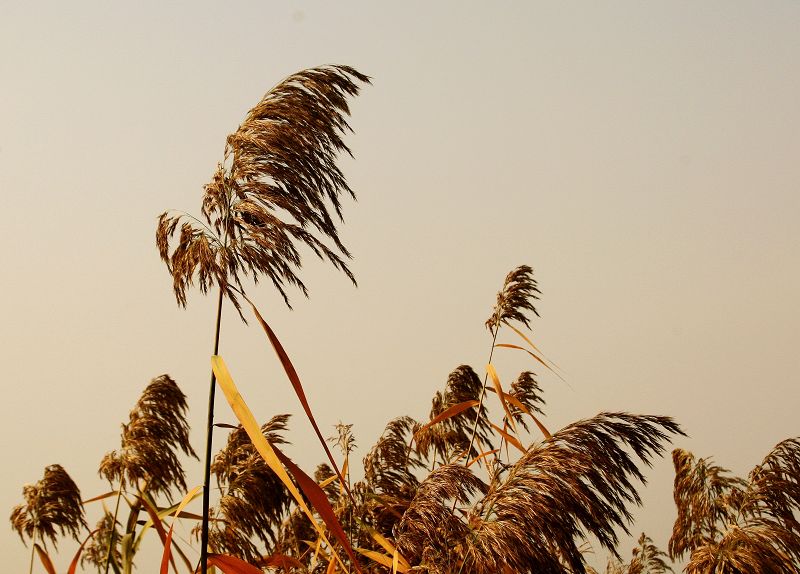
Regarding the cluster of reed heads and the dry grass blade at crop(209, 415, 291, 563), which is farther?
the dry grass blade at crop(209, 415, 291, 563)

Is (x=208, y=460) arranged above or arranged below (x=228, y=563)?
above

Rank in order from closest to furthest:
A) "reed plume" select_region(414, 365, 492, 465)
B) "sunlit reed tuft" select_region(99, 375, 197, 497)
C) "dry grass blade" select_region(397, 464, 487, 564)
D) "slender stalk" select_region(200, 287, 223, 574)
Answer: "slender stalk" select_region(200, 287, 223, 574), "dry grass blade" select_region(397, 464, 487, 564), "sunlit reed tuft" select_region(99, 375, 197, 497), "reed plume" select_region(414, 365, 492, 465)

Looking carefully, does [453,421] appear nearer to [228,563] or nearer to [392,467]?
[392,467]

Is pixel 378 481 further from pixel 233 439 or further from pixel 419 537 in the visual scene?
pixel 419 537

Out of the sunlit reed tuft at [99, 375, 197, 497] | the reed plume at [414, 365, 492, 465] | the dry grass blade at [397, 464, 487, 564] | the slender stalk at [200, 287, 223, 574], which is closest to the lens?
the slender stalk at [200, 287, 223, 574]

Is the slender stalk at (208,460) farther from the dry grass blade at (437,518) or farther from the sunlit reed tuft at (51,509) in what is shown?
the sunlit reed tuft at (51,509)

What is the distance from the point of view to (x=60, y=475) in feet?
20.1

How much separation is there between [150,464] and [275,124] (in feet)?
7.56

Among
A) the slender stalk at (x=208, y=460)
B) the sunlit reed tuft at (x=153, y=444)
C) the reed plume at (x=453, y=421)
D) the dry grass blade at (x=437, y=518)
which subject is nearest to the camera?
the slender stalk at (x=208, y=460)

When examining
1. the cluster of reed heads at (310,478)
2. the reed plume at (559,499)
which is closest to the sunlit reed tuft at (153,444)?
the cluster of reed heads at (310,478)

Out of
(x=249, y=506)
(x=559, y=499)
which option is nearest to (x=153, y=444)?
(x=249, y=506)

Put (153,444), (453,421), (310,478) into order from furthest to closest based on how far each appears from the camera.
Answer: (453,421) → (153,444) → (310,478)

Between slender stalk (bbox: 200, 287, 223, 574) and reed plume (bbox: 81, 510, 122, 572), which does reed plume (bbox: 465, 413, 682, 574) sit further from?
reed plume (bbox: 81, 510, 122, 572)

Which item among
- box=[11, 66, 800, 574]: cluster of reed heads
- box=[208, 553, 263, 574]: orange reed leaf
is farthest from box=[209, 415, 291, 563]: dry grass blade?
box=[208, 553, 263, 574]: orange reed leaf
